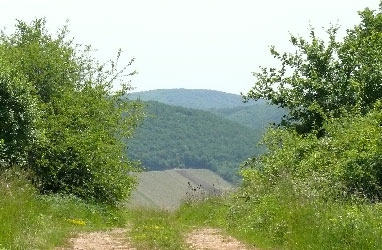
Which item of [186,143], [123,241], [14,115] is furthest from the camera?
[186,143]

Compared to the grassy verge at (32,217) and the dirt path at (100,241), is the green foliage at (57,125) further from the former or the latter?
the dirt path at (100,241)

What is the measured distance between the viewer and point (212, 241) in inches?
562

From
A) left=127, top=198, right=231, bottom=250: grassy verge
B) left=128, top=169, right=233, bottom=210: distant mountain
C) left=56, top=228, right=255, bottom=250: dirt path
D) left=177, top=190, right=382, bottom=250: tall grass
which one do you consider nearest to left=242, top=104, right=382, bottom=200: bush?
left=177, top=190, right=382, bottom=250: tall grass

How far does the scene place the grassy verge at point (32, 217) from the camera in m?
10.5

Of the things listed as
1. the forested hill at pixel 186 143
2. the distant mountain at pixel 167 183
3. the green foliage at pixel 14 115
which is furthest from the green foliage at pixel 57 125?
the forested hill at pixel 186 143

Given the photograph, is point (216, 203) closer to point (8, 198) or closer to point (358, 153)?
point (358, 153)

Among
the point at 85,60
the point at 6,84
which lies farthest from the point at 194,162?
the point at 6,84

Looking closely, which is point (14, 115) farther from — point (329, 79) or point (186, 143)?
point (186, 143)

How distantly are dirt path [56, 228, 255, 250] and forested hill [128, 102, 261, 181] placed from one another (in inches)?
5179

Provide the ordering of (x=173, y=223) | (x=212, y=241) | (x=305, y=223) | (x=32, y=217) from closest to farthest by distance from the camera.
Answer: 1. (x=305, y=223)
2. (x=32, y=217)
3. (x=212, y=241)
4. (x=173, y=223)

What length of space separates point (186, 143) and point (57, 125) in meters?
152

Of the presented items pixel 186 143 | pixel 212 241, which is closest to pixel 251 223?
pixel 212 241

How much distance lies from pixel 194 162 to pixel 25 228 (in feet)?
527

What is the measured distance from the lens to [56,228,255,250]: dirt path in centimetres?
1248
